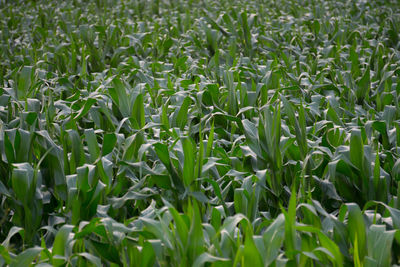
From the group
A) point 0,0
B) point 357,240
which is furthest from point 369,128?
point 0,0

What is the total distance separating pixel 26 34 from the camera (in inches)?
202

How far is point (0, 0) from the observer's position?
7.14m

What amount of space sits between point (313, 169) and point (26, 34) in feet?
13.3

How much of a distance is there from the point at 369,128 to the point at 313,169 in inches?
17.9

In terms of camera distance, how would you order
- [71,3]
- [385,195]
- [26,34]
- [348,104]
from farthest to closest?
[71,3] → [26,34] → [348,104] → [385,195]

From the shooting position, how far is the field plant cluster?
A: 1417mm

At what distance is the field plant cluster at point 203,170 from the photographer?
142 centimetres

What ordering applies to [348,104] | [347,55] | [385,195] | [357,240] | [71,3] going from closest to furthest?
[357,240] → [385,195] → [348,104] → [347,55] → [71,3]

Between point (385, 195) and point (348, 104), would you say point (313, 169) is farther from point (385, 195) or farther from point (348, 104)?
point (348, 104)

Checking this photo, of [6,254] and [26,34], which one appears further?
[26,34]

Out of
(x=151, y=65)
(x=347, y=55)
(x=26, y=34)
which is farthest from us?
(x=26, y=34)

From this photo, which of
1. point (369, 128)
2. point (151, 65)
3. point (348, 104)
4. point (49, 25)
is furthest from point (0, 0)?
point (369, 128)

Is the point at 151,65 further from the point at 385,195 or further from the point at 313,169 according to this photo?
the point at 385,195

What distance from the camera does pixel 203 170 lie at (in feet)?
6.07
